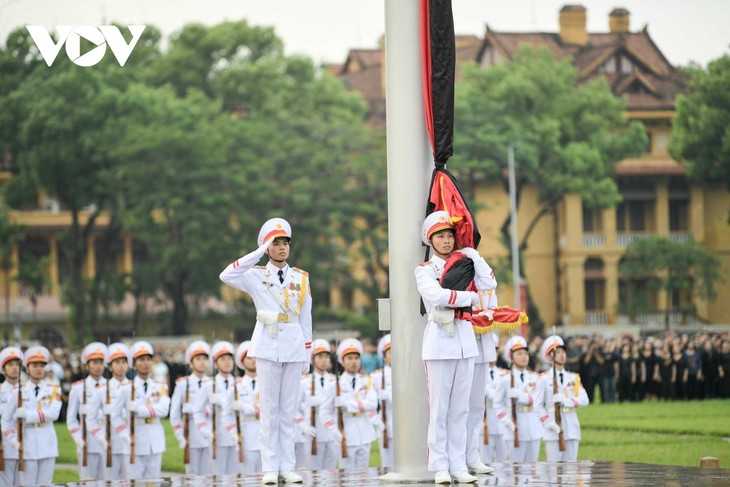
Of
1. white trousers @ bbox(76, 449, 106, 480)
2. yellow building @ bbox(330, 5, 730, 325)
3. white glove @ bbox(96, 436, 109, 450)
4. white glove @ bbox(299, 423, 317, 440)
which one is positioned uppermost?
yellow building @ bbox(330, 5, 730, 325)

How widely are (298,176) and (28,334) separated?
1299cm

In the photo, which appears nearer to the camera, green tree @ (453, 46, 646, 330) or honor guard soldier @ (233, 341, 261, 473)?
honor guard soldier @ (233, 341, 261, 473)

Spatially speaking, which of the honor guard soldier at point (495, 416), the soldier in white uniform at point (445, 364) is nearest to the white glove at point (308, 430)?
the honor guard soldier at point (495, 416)

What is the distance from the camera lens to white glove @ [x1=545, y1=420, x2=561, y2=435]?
15156 millimetres

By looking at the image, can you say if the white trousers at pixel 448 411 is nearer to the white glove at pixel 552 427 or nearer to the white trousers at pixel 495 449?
the white glove at pixel 552 427

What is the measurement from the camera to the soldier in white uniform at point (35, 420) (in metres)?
14.8

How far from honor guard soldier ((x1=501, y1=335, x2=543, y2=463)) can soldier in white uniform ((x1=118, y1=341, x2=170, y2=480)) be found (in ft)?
12.7

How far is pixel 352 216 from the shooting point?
4944 centimetres

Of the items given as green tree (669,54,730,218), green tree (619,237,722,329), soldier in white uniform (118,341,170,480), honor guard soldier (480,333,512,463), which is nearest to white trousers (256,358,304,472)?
soldier in white uniform (118,341,170,480)

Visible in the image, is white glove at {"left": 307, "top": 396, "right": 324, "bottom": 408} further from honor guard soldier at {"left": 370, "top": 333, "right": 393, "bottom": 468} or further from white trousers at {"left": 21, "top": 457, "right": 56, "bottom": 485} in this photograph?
white trousers at {"left": 21, "top": 457, "right": 56, "bottom": 485}

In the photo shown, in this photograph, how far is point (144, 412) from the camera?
1516 centimetres

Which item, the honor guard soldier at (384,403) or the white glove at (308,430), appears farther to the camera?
the honor guard soldier at (384,403)

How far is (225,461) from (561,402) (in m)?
3.76

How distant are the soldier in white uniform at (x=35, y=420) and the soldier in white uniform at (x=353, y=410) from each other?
300cm
